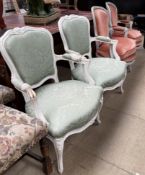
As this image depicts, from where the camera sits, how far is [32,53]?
167cm

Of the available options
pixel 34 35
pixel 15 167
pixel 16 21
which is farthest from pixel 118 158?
pixel 16 21

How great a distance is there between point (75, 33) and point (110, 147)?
1113 mm

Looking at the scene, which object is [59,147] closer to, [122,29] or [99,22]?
[99,22]

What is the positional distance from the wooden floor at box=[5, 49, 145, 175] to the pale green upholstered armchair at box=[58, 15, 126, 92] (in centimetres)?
36

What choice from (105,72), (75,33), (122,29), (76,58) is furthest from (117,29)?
(76,58)

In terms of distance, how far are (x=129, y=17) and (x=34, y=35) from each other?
2.96 m

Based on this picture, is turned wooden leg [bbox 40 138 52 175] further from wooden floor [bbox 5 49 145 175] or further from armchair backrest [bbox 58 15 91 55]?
armchair backrest [bbox 58 15 91 55]

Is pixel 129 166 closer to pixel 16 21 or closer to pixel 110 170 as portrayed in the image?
pixel 110 170

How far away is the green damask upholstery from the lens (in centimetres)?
156

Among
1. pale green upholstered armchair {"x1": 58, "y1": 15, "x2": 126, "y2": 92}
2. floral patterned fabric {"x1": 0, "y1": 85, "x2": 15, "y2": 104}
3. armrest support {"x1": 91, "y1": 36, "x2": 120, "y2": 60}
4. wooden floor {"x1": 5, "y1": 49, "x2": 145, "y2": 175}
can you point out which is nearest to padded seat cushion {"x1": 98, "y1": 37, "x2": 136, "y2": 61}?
armrest support {"x1": 91, "y1": 36, "x2": 120, "y2": 60}

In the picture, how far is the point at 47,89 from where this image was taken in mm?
1751

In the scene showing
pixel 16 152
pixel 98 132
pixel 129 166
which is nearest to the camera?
pixel 16 152

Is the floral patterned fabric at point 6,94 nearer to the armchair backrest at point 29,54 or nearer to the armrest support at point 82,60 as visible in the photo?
the armchair backrest at point 29,54

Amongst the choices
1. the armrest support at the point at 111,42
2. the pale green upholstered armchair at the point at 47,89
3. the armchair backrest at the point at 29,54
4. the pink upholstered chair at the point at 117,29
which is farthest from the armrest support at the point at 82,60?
the pink upholstered chair at the point at 117,29
